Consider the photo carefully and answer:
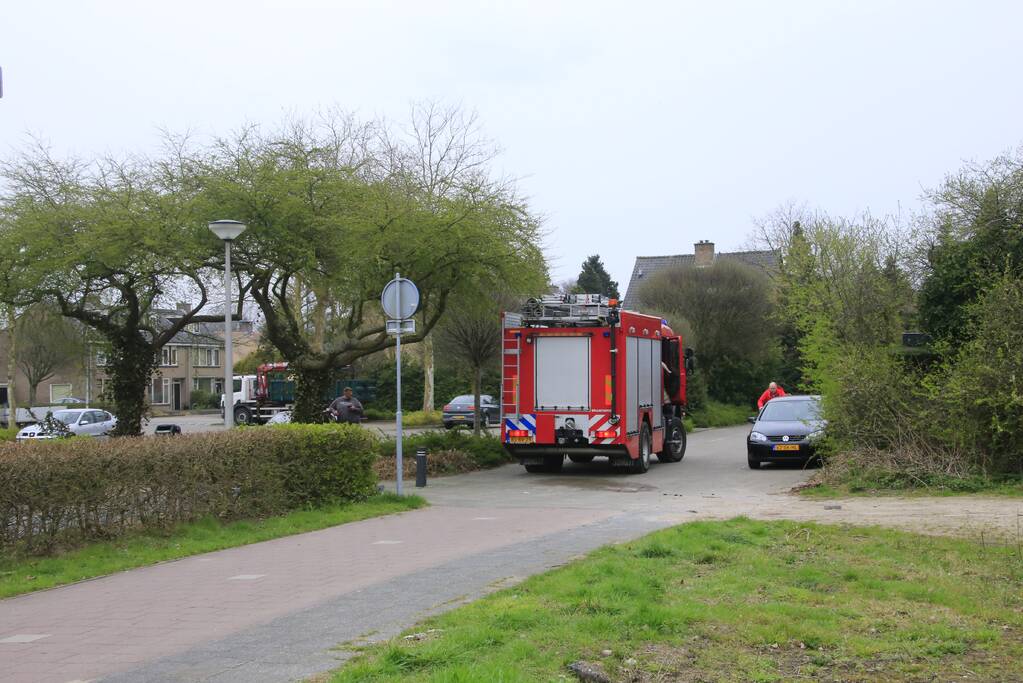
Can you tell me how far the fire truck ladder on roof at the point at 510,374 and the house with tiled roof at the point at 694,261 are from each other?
2830 centimetres

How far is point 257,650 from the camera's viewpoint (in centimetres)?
637

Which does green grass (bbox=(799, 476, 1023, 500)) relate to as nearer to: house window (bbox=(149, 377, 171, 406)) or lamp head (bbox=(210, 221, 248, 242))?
lamp head (bbox=(210, 221, 248, 242))

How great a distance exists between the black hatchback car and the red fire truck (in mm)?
2471

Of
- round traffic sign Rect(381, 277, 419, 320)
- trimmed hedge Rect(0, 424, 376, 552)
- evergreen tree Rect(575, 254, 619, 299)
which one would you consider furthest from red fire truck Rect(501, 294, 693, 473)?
evergreen tree Rect(575, 254, 619, 299)

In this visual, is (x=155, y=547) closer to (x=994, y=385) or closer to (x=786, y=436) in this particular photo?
(x=994, y=385)

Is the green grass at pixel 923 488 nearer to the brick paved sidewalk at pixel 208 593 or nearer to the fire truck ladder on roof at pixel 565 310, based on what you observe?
the brick paved sidewalk at pixel 208 593

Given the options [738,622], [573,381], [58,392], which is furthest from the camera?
[58,392]

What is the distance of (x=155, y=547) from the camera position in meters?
10.5

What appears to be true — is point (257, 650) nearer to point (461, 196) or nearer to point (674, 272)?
point (461, 196)

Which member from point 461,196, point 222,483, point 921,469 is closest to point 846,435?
point 921,469

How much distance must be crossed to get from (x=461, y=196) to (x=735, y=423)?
2697 centimetres

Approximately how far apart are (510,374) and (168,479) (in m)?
8.98

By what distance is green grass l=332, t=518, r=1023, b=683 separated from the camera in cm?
557

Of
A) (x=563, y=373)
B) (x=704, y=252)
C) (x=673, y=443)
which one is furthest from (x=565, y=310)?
(x=704, y=252)
